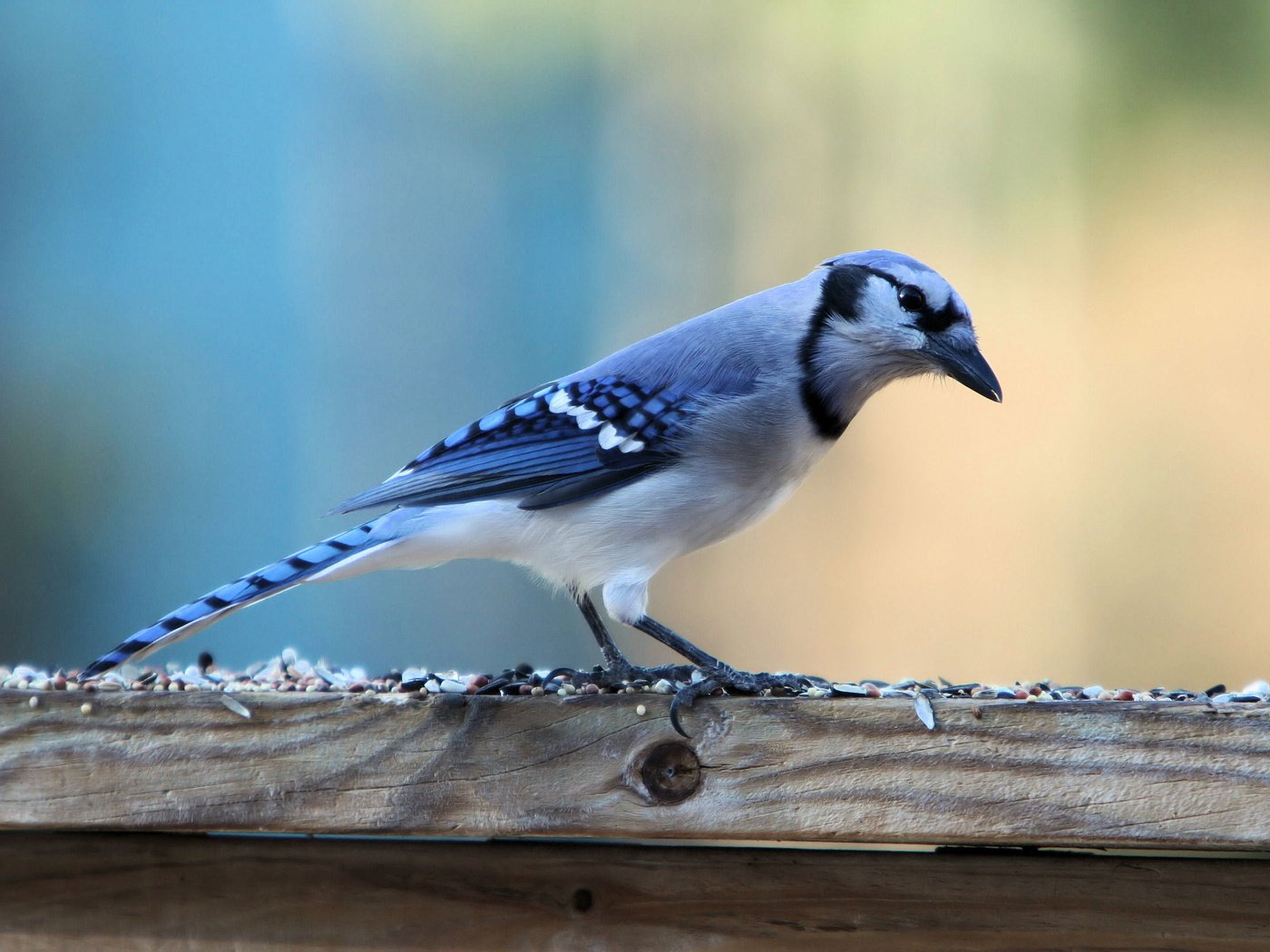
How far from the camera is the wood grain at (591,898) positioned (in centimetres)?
166

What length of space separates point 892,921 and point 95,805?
1012mm

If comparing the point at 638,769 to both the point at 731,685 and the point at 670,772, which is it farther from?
the point at 731,685

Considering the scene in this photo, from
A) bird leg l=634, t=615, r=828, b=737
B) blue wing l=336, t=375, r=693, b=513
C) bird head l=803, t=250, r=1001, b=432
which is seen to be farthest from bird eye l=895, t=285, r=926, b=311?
bird leg l=634, t=615, r=828, b=737

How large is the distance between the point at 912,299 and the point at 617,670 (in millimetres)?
830

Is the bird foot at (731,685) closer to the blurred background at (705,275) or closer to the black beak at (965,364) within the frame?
the black beak at (965,364)

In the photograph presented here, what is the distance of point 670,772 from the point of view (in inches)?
65.8

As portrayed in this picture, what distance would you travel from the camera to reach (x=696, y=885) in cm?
175

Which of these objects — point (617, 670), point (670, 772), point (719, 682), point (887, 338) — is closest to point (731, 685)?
point (719, 682)

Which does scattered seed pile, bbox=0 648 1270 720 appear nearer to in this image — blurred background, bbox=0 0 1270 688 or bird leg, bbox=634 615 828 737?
bird leg, bbox=634 615 828 737

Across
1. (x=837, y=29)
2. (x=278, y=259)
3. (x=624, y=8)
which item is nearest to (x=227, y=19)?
(x=278, y=259)

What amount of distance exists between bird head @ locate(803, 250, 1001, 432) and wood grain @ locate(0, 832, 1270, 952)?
882mm

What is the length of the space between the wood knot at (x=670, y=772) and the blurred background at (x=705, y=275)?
9.38ft

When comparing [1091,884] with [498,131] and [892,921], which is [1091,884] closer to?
[892,921]

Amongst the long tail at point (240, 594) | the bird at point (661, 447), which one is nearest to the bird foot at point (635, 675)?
the bird at point (661, 447)
